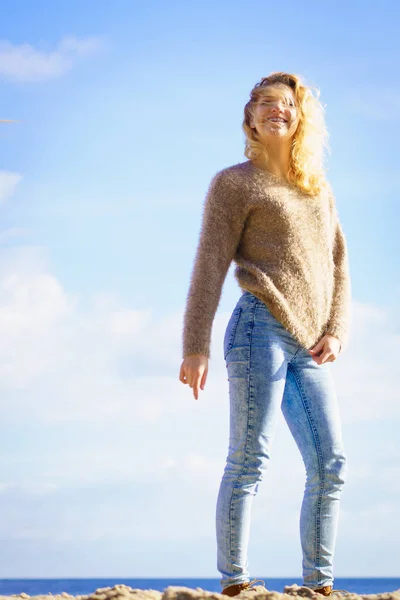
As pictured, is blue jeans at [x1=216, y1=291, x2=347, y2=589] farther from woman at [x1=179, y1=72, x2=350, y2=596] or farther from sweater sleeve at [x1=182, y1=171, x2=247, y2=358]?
sweater sleeve at [x1=182, y1=171, x2=247, y2=358]

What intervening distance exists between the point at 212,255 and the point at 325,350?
63 centimetres

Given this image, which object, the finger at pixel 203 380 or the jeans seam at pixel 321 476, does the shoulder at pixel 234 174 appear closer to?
the finger at pixel 203 380

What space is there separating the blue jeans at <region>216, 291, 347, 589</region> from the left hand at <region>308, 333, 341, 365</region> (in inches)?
1.1

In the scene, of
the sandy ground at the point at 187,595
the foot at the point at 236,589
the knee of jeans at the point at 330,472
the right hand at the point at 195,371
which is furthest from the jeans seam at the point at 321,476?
the right hand at the point at 195,371

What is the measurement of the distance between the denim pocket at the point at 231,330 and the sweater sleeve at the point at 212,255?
75 mm

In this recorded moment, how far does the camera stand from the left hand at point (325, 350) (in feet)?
10.6

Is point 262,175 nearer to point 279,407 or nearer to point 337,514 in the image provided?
point 279,407

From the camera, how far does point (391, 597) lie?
2688 mm

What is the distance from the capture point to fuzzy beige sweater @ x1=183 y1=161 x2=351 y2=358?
3141mm

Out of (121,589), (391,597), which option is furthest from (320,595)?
(121,589)

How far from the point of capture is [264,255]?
10.6 ft

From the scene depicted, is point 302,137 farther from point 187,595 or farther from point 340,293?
point 187,595

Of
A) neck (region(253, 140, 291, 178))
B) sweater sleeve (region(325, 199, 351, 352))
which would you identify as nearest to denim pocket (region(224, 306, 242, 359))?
sweater sleeve (region(325, 199, 351, 352))

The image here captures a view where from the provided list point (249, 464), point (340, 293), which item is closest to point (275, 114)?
point (340, 293)
